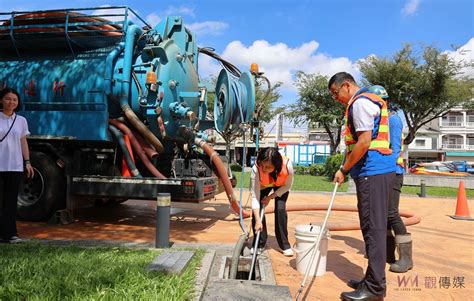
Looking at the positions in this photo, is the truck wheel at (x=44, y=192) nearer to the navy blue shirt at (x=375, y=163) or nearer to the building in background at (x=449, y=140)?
the navy blue shirt at (x=375, y=163)

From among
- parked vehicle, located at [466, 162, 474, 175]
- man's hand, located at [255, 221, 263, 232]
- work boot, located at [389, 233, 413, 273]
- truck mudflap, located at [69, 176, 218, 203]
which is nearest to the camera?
man's hand, located at [255, 221, 263, 232]

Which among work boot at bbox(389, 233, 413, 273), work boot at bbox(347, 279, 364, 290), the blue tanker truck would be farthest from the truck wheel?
work boot at bbox(389, 233, 413, 273)

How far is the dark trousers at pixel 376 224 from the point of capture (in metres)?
3.06

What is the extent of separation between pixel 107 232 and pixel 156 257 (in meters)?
2.26

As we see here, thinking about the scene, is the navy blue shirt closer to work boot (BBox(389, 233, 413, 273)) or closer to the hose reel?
work boot (BBox(389, 233, 413, 273))

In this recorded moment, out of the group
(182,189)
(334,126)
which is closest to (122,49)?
(182,189)

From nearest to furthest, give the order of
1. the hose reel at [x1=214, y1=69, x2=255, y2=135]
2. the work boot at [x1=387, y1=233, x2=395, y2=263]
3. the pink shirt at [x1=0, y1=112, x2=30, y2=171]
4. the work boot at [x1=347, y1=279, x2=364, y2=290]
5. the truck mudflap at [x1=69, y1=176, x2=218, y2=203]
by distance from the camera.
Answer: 1. the work boot at [x1=347, y1=279, x2=364, y2=290]
2. the work boot at [x1=387, y1=233, x2=395, y2=263]
3. the pink shirt at [x1=0, y1=112, x2=30, y2=171]
4. the truck mudflap at [x1=69, y1=176, x2=218, y2=203]
5. the hose reel at [x1=214, y1=69, x2=255, y2=135]

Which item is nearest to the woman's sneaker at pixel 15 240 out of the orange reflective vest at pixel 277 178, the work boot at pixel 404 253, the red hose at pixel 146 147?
the red hose at pixel 146 147

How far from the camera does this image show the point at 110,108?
232 inches

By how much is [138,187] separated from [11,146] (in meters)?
1.79

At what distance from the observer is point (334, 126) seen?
98.6 ft

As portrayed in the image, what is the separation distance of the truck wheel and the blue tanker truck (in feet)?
0.05

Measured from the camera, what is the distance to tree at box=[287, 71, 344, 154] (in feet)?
95.7

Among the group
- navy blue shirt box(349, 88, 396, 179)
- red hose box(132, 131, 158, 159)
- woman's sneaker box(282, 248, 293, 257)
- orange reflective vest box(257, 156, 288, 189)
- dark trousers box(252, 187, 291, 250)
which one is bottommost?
woman's sneaker box(282, 248, 293, 257)
